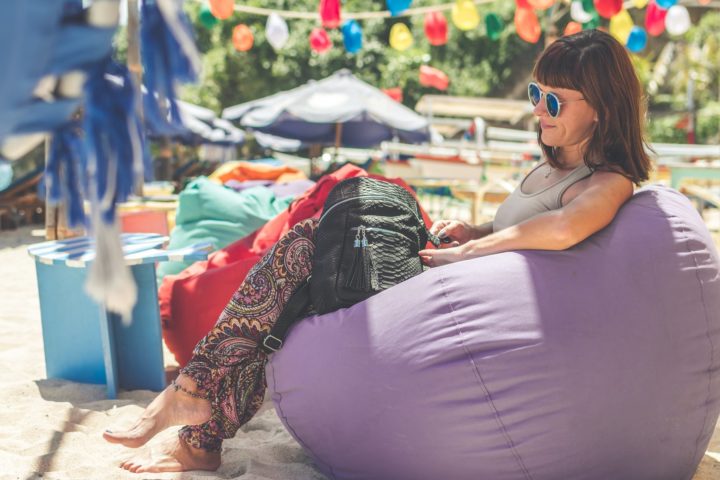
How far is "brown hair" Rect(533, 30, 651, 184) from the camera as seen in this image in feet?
6.75

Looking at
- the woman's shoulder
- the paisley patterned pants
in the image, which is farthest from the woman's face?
→ the paisley patterned pants

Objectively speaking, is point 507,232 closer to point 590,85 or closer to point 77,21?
point 590,85

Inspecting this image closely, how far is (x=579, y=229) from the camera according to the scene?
1.93 m

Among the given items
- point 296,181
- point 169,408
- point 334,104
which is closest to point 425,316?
point 169,408

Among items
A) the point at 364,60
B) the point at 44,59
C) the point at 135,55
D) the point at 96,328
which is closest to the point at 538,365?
the point at 135,55

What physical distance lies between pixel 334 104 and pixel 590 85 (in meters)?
7.37

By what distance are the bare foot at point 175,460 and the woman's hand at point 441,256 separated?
0.83 m

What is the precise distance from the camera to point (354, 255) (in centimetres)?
207

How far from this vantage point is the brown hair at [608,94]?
2.06 meters

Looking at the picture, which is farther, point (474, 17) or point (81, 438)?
point (474, 17)

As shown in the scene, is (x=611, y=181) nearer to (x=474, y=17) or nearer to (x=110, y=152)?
(x=110, y=152)

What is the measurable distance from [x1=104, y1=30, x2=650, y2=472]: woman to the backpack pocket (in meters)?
0.11

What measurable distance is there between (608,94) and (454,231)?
2.19 ft

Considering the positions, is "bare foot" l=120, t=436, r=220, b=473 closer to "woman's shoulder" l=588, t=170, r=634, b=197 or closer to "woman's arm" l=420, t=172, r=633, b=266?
"woman's arm" l=420, t=172, r=633, b=266
